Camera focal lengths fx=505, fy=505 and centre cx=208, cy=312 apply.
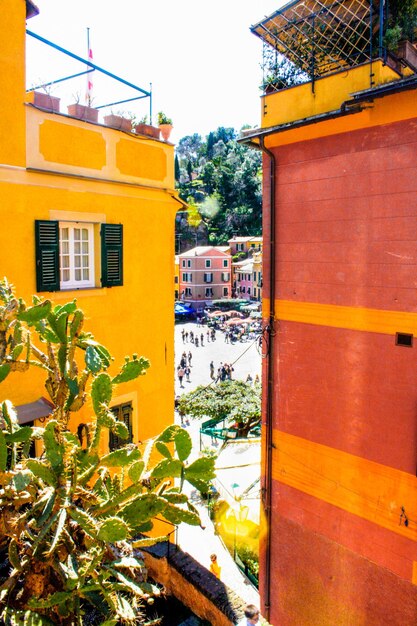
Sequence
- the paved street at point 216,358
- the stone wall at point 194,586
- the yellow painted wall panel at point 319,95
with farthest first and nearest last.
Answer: the paved street at point 216,358 < the yellow painted wall panel at point 319,95 < the stone wall at point 194,586

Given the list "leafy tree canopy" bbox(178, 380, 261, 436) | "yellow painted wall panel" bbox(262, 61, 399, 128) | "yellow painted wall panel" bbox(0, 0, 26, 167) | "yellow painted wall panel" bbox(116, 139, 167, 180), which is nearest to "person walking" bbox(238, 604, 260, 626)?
"yellow painted wall panel" bbox(262, 61, 399, 128)

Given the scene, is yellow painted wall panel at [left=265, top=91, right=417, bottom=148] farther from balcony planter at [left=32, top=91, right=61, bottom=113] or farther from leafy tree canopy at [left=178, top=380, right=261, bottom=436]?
leafy tree canopy at [left=178, top=380, right=261, bottom=436]

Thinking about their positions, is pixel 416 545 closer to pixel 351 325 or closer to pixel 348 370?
pixel 348 370

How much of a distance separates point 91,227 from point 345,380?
513cm

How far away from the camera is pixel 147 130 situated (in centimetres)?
970

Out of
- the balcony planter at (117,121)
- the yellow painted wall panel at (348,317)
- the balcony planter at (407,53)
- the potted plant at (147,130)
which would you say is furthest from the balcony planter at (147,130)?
the balcony planter at (407,53)

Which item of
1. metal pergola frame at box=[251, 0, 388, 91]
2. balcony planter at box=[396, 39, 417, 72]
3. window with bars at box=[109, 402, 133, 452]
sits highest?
metal pergola frame at box=[251, 0, 388, 91]

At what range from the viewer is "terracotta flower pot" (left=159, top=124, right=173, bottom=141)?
10.1m

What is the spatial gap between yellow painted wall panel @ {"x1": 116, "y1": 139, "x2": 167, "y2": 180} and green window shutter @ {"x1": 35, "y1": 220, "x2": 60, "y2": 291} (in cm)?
193

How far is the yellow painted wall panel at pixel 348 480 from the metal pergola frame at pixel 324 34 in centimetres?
612

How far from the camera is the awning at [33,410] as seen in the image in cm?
779

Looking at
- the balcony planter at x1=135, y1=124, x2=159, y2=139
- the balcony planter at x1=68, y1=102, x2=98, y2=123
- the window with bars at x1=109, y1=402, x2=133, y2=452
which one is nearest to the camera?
the balcony planter at x1=68, y1=102, x2=98, y2=123

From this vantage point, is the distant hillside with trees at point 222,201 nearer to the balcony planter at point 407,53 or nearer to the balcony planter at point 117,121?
the balcony planter at point 117,121

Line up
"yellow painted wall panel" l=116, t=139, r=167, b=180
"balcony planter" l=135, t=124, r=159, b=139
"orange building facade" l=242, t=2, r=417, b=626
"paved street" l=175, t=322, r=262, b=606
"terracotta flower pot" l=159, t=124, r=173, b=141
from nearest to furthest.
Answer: "orange building facade" l=242, t=2, r=417, b=626 → "yellow painted wall panel" l=116, t=139, r=167, b=180 → "balcony planter" l=135, t=124, r=159, b=139 → "terracotta flower pot" l=159, t=124, r=173, b=141 → "paved street" l=175, t=322, r=262, b=606
